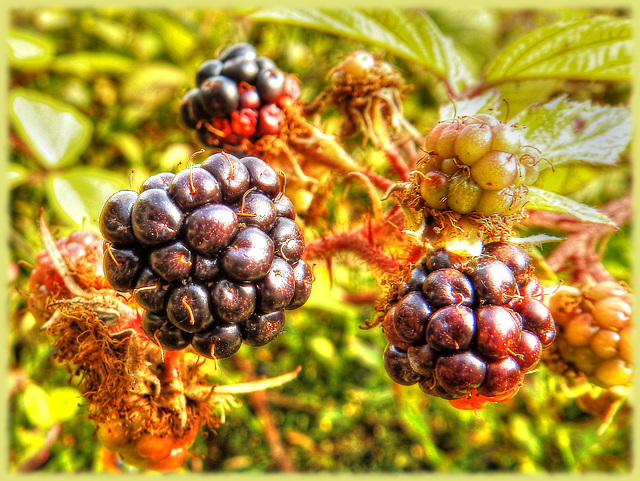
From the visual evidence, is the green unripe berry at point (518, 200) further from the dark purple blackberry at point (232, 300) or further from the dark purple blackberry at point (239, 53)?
the dark purple blackberry at point (239, 53)

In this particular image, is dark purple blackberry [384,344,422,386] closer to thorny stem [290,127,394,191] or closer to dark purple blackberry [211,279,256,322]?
dark purple blackberry [211,279,256,322]

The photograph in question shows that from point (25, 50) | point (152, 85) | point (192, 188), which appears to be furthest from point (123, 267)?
point (152, 85)

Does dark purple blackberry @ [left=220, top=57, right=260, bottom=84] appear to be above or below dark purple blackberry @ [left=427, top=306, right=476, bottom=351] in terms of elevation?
above

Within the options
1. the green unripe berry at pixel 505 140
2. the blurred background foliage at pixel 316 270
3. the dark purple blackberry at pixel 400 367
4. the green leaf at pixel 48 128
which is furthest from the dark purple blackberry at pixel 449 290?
the green leaf at pixel 48 128

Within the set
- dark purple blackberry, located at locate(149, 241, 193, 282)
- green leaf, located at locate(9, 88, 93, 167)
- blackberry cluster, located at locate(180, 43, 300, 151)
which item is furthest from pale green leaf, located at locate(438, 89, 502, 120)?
green leaf, located at locate(9, 88, 93, 167)

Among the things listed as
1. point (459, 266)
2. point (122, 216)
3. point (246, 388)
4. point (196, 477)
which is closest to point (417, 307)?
point (459, 266)

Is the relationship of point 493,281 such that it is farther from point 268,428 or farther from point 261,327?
point 268,428
